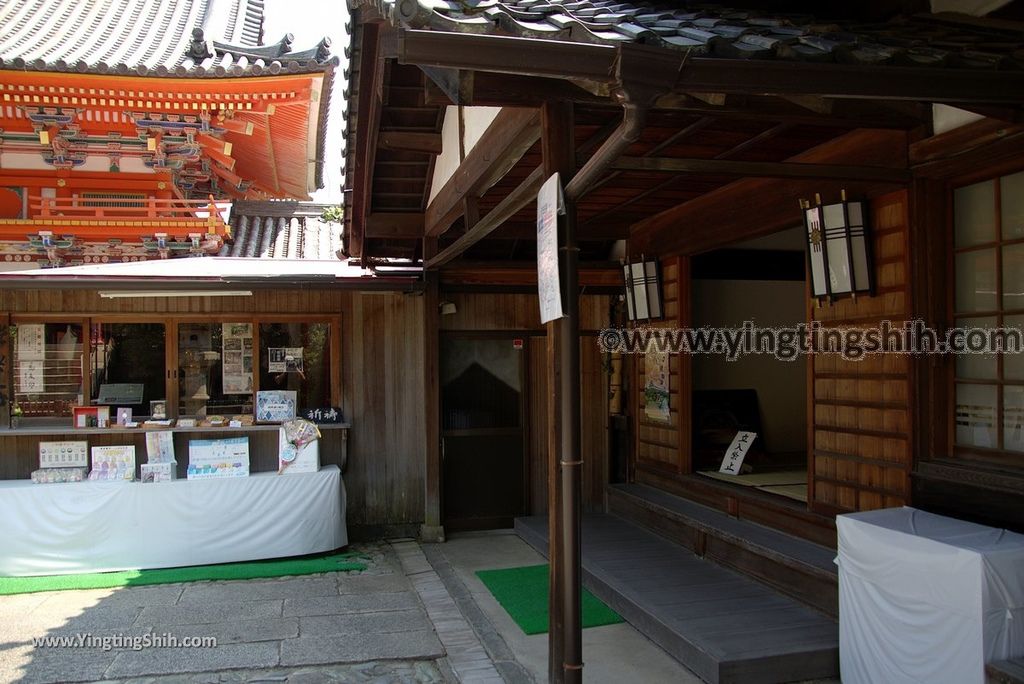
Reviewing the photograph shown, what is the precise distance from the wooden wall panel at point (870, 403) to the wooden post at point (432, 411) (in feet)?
13.3

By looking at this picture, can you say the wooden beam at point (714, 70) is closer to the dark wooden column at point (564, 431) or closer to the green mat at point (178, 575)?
the dark wooden column at point (564, 431)

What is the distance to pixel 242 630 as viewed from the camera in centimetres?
568

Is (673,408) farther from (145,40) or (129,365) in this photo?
(145,40)

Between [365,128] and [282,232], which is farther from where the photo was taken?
[282,232]

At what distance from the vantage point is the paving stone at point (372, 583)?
6.66 meters

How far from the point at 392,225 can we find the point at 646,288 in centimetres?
265

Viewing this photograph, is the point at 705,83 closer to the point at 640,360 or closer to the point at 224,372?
the point at 640,360

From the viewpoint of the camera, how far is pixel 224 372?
814cm

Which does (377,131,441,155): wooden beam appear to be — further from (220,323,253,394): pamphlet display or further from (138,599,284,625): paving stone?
(138,599,284,625): paving stone

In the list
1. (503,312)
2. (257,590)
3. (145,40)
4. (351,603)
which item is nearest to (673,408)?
(503,312)

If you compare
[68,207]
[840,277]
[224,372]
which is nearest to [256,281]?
[224,372]

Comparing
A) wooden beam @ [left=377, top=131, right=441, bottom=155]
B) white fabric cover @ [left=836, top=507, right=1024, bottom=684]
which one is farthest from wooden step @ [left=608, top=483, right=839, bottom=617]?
wooden beam @ [left=377, top=131, right=441, bottom=155]

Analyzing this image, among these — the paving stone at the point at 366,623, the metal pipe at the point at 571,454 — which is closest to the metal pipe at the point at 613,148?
the metal pipe at the point at 571,454

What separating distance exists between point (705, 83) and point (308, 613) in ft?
16.6
